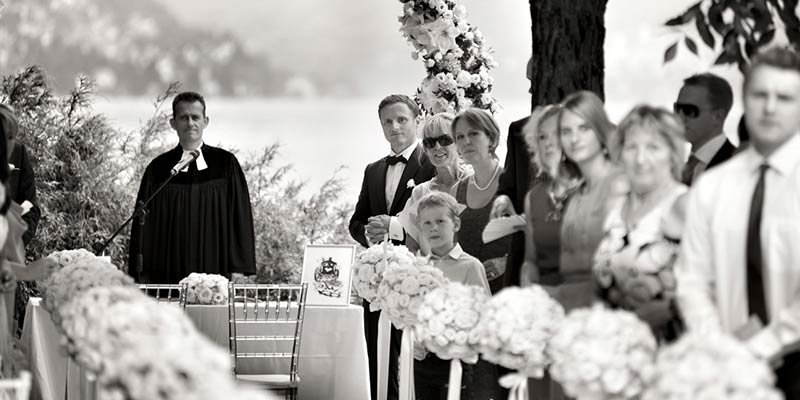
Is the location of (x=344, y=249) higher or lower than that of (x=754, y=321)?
higher

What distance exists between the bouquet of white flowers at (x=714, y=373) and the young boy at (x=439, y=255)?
251 centimetres

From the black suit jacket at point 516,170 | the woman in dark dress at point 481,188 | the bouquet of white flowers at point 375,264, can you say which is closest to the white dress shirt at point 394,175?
the bouquet of white flowers at point 375,264

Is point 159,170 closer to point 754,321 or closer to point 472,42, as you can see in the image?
point 472,42

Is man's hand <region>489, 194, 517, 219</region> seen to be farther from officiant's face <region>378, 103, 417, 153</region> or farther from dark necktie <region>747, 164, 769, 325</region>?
officiant's face <region>378, 103, 417, 153</region>

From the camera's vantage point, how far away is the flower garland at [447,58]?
778 cm

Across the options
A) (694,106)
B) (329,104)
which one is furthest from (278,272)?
(694,106)

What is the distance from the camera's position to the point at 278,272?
12375mm

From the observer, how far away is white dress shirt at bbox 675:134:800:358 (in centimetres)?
320

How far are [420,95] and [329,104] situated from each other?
503 centimetres

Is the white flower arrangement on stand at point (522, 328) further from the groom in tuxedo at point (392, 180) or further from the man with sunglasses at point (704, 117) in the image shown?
the groom in tuxedo at point (392, 180)

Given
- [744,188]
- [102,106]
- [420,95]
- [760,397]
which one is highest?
[102,106]

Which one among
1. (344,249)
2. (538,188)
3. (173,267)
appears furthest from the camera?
(173,267)

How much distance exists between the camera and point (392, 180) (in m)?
7.31

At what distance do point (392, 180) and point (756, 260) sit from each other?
13.6ft
